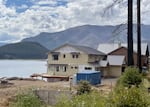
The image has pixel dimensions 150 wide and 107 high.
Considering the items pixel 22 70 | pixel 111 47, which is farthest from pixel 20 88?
pixel 22 70

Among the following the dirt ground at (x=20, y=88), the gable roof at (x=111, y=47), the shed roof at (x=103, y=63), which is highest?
the gable roof at (x=111, y=47)

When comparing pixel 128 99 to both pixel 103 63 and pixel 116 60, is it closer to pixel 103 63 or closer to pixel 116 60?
pixel 103 63

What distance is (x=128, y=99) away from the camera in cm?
871

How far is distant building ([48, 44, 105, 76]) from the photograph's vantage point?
6284cm

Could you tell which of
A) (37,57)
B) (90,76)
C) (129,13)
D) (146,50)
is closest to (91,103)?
(129,13)

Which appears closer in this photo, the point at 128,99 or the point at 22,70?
the point at 128,99

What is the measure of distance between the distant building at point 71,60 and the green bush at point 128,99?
5313cm

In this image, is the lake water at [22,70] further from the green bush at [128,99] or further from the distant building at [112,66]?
the green bush at [128,99]

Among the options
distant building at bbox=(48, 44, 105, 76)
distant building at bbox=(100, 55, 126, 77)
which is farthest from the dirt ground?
distant building at bbox=(100, 55, 126, 77)

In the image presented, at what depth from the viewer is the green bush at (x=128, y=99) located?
343 inches

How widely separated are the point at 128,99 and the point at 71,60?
55.9 m

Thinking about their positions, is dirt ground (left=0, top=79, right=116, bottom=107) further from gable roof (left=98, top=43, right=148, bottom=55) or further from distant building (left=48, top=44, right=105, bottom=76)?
gable roof (left=98, top=43, right=148, bottom=55)

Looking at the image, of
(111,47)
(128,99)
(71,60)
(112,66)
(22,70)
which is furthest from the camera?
(22,70)

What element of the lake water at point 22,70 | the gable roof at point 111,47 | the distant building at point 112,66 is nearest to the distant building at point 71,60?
the distant building at point 112,66
